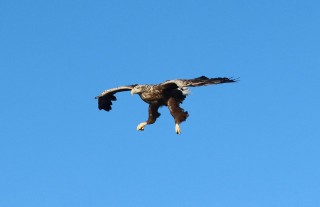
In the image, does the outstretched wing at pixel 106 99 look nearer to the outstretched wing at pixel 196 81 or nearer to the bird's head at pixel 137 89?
the bird's head at pixel 137 89

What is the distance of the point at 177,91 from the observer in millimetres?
45375

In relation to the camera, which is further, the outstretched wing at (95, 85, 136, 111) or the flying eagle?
the outstretched wing at (95, 85, 136, 111)

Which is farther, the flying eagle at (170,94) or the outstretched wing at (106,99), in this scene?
the outstretched wing at (106,99)

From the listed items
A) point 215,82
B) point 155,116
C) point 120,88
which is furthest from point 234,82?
point 120,88

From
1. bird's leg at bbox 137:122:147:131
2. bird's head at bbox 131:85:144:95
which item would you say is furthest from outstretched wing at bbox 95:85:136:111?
bird's leg at bbox 137:122:147:131

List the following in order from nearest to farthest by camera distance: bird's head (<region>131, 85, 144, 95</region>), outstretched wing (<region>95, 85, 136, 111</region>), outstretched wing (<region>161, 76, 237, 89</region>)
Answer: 1. outstretched wing (<region>161, 76, 237, 89</region>)
2. bird's head (<region>131, 85, 144, 95</region>)
3. outstretched wing (<region>95, 85, 136, 111</region>)

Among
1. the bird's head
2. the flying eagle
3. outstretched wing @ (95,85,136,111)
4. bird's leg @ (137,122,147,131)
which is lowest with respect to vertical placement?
bird's leg @ (137,122,147,131)

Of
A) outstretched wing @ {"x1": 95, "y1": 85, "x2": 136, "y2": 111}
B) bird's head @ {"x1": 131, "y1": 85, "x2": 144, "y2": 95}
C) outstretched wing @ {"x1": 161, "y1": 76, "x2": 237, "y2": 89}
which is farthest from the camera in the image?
outstretched wing @ {"x1": 95, "y1": 85, "x2": 136, "y2": 111}

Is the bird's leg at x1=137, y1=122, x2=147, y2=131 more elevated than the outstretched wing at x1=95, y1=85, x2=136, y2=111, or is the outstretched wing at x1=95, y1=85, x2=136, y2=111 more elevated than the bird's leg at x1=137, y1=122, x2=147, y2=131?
the outstretched wing at x1=95, y1=85, x2=136, y2=111

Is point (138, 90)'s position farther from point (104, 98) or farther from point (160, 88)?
point (104, 98)

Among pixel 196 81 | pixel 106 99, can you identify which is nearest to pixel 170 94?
pixel 196 81

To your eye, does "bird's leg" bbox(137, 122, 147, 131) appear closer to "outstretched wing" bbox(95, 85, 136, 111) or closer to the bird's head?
the bird's head

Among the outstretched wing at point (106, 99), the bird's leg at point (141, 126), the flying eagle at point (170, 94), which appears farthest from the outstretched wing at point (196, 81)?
the outstretched wing at point (106, 99)

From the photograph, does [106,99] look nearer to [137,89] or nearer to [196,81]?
[137,89]
